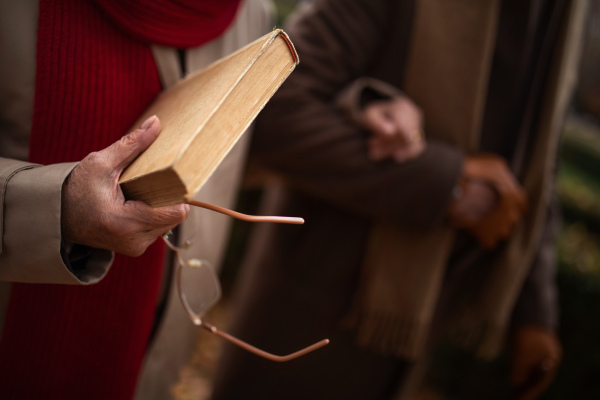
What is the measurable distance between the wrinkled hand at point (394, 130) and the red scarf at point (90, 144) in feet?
1.89

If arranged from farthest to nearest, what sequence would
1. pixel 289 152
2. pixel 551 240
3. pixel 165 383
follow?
pixel 551 240
pixel 289 152
pixel 165 383

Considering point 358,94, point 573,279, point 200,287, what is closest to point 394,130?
point 358,94

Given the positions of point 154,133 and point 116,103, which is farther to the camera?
point 116,103

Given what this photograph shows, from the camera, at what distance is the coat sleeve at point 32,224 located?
0.59 meters

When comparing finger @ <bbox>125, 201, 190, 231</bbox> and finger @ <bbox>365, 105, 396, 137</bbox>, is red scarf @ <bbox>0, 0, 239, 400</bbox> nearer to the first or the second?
finger @ <bbox>125, 201, 190, 231</bbox>

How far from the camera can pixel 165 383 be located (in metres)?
1.13

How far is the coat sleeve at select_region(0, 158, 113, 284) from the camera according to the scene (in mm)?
588

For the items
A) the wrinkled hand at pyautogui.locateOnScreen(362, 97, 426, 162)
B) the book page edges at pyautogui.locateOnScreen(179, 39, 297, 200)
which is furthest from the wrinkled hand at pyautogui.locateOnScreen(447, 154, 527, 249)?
the book page edges at pyautogui.locateOnScreen(179, 39, 297, 200)

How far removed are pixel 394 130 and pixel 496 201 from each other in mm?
451

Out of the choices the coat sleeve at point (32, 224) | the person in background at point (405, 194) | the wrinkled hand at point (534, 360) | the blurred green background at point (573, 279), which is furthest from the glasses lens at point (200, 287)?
the blurred green background at point (573, 279)

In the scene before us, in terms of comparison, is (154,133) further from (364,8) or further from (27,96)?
(364,8)

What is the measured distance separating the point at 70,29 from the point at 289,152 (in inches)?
26.8

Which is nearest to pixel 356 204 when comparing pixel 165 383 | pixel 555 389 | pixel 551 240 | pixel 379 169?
pixel 379 169

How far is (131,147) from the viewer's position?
0.56 metres
